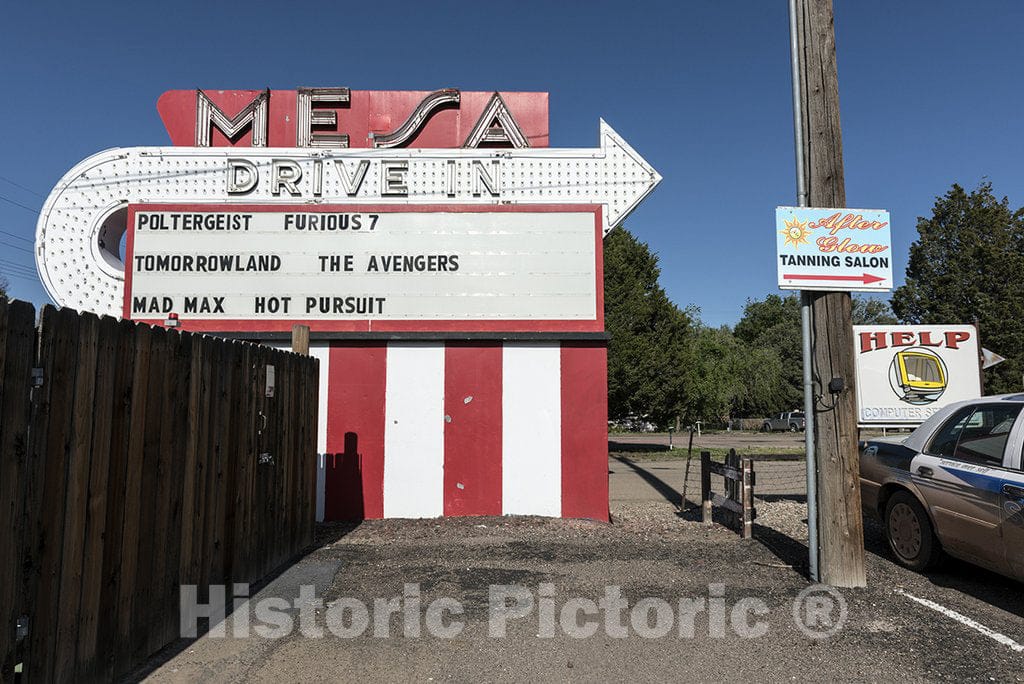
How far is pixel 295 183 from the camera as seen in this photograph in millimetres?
9523

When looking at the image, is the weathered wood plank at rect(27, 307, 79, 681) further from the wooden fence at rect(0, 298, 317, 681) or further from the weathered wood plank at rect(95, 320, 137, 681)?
the weathered wood plank at rect(95, 320, 137, 681)

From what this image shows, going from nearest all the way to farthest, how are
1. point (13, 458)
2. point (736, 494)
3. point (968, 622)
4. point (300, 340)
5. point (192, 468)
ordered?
point (13, 458) < point (192, 468) < point (968, 622) < point (300, 340) < point (736, 494)

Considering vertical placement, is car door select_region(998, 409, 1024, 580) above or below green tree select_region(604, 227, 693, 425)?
below

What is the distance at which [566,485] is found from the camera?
29.3ft

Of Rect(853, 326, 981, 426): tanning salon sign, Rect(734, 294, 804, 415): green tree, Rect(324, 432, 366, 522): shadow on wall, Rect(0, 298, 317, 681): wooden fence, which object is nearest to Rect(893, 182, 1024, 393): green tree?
Rect(734, 294, 804, 415): green tree

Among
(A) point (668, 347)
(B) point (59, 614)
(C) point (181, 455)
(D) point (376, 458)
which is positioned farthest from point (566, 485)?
(A) point (668, 347)

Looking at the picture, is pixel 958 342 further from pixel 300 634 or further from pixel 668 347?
pixel 668 347

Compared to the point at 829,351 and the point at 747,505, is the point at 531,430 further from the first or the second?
the point at 829,351

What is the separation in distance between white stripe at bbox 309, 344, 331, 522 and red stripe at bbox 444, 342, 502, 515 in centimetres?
166

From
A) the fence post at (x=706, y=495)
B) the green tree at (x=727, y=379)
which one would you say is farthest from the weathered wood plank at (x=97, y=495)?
the green tree at (x=727, y=379)

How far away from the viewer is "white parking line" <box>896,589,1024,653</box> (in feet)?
15.1

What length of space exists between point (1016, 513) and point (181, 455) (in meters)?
6.43

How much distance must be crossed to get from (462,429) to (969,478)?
574 centimetres

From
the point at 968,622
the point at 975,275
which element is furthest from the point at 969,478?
the point at 975,275
